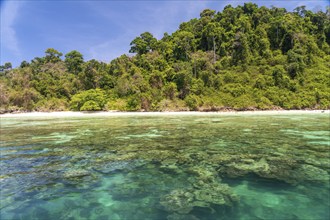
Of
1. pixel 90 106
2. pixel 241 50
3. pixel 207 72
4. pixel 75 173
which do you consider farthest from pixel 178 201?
pixel 241 50

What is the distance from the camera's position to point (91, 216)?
3.94 meters

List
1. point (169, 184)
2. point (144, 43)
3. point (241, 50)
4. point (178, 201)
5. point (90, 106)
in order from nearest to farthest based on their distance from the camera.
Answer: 1. point (178, 201)
2. point (169, 184)
3. point (90, 106)
4. point (241, 50)
5. point (144, 43)

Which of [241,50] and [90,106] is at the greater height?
[241,50]

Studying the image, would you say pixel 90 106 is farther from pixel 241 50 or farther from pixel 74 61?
pixel 241 50

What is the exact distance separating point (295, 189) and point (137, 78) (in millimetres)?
43306

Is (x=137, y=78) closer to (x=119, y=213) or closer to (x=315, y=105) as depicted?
(x=315, y=105)

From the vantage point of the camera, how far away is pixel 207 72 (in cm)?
4575

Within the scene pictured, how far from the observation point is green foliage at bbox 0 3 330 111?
4138 centimetres

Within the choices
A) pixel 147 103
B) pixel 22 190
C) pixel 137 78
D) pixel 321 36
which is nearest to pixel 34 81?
pixel 137 78

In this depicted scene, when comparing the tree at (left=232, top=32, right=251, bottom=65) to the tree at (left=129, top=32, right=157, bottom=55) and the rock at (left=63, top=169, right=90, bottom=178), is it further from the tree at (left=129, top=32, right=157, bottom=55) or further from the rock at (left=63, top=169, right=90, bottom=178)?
the rock at (left=63, top=169, right=90, bottom=178)

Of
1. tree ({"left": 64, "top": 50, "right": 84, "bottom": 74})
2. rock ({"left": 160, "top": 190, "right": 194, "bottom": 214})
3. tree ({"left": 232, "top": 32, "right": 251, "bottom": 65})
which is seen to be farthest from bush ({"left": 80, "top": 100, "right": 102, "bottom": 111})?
rock ({"left": 160, "top": 190, "right": 194, "bottom": 214})

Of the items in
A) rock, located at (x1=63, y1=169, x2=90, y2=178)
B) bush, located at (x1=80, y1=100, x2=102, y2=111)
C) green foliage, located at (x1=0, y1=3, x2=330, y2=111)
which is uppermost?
green foliage, located at (x1=0, y1=3, x2=330, y2=111)

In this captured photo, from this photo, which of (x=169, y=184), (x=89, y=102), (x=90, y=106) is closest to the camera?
(x=169, y=184)

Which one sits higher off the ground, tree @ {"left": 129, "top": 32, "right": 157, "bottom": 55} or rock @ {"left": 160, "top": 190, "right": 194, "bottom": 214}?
tree @ {"left": 129, "top": 32, "right": 157, "bottom": 55}
